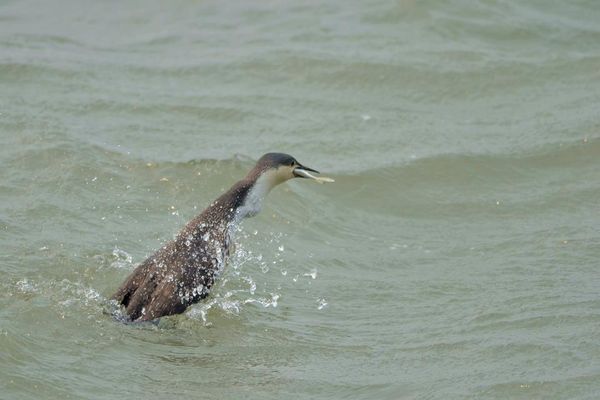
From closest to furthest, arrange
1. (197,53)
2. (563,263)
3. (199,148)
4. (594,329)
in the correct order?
(594,329)
(563,263)
(199,148)
(197,53)

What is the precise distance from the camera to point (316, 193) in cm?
1122

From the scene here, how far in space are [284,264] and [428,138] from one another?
10.9 feet

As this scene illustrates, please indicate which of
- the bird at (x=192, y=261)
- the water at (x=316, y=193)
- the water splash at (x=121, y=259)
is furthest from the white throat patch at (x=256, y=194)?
the water splash at (x=121, y=259)

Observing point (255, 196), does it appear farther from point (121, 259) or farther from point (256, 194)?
point (121, 259)

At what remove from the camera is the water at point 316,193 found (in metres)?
7.50

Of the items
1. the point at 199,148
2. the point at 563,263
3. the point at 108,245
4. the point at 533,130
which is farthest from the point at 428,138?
the point at 108,245

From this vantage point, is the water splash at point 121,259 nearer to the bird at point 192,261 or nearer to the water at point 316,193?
the water at point 316,193

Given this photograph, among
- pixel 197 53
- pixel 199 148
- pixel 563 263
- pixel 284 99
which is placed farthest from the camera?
pixel 197 53

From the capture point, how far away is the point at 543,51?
14.7 m

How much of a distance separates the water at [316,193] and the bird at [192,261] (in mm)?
155

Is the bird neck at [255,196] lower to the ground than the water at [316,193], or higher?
higher

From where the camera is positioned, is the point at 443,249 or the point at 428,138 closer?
the point at 443,249

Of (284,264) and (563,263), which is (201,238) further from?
(563,263)

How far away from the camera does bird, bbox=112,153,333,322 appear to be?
796cm
